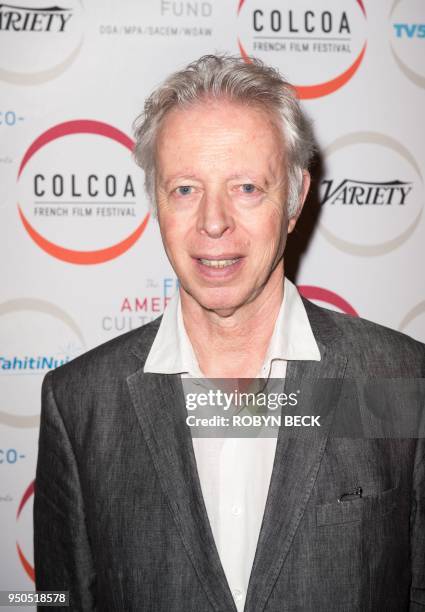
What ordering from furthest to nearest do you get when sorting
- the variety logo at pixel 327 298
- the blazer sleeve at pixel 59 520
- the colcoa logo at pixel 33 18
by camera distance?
the variety logo at pixel 327 298 → the colcoa logo at pixel 33 18 → the blazer sleeve at pixel 59 520

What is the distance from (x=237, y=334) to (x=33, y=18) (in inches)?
48.1

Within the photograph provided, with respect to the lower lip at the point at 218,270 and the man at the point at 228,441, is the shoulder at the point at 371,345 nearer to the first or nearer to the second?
the man at the point at 228,441

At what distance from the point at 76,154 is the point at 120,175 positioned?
0.15 m

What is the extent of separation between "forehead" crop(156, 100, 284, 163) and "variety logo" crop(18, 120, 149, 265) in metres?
0.58

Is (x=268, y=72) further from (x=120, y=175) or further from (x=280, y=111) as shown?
(x=120, y=175)

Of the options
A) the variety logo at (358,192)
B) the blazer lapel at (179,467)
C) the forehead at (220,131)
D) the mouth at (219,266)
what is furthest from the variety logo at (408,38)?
the blazer lapel at (179,467)

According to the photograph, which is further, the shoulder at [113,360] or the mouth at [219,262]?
the shoulder at [113,360]

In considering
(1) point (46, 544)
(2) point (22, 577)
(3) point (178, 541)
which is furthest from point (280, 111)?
(2) point (22, 577)

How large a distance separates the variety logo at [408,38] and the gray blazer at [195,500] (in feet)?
3.20

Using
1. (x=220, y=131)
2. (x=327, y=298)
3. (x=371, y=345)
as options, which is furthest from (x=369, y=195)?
(x=220, y=131)

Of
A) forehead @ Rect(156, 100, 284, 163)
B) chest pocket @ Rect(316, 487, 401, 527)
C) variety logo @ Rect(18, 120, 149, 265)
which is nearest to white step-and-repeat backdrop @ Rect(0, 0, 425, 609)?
variety logo @ Rect(18, 120, 149, 265)

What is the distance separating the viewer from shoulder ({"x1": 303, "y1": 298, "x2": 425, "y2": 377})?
4.20 ft

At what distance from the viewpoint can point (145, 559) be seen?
1165mm

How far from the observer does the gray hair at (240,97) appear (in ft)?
4.04
